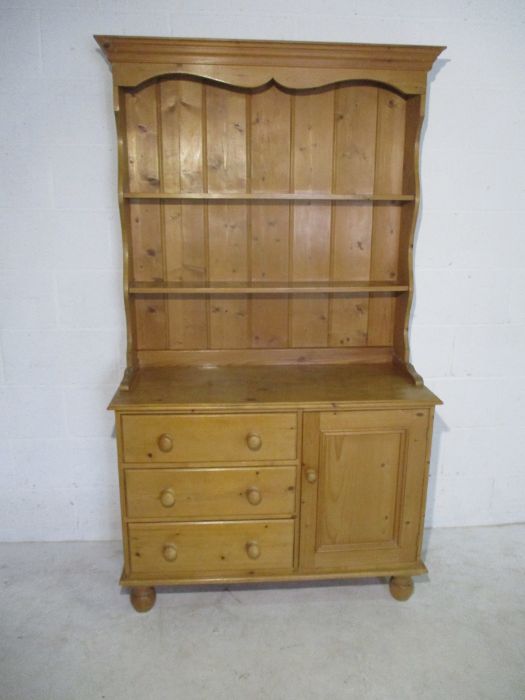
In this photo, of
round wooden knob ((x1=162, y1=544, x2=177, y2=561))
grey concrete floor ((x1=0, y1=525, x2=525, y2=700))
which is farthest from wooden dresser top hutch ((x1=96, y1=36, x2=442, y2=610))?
grey concrete floor ((x1=0, y1=525, x2=525, y2=700))

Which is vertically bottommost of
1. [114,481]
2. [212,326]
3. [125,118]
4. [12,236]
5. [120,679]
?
[120,679]

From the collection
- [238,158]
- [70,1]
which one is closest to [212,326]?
[238,158]

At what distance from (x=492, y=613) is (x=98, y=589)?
5.15ft

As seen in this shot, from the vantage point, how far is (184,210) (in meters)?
2.12

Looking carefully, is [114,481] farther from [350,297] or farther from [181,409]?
[350,297]

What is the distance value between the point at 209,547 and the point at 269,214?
1.33 metres

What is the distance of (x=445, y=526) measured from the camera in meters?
2.61

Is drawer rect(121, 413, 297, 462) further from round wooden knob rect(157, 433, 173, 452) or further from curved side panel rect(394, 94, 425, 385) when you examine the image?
curved side panel rect(394, 94, 425, 385)

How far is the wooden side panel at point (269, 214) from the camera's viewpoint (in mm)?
2076

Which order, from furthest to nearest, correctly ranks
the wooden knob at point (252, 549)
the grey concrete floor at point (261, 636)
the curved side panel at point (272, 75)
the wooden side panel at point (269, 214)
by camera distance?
the wooden side panel at point (269, 214)
the wooden knob at point (252, 549)
the curved side panel at point (272, 75)
the grey concrete floor at point (261, 636)

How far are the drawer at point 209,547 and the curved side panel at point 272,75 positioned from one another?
1.60m

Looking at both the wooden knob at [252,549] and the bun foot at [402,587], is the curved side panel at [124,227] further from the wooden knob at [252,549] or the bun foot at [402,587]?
the bun foot at [402,587]

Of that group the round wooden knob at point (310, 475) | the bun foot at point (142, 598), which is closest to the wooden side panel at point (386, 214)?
the round wooden knob at point (310, 475)

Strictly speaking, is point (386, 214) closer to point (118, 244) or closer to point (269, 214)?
point (269, 214)
